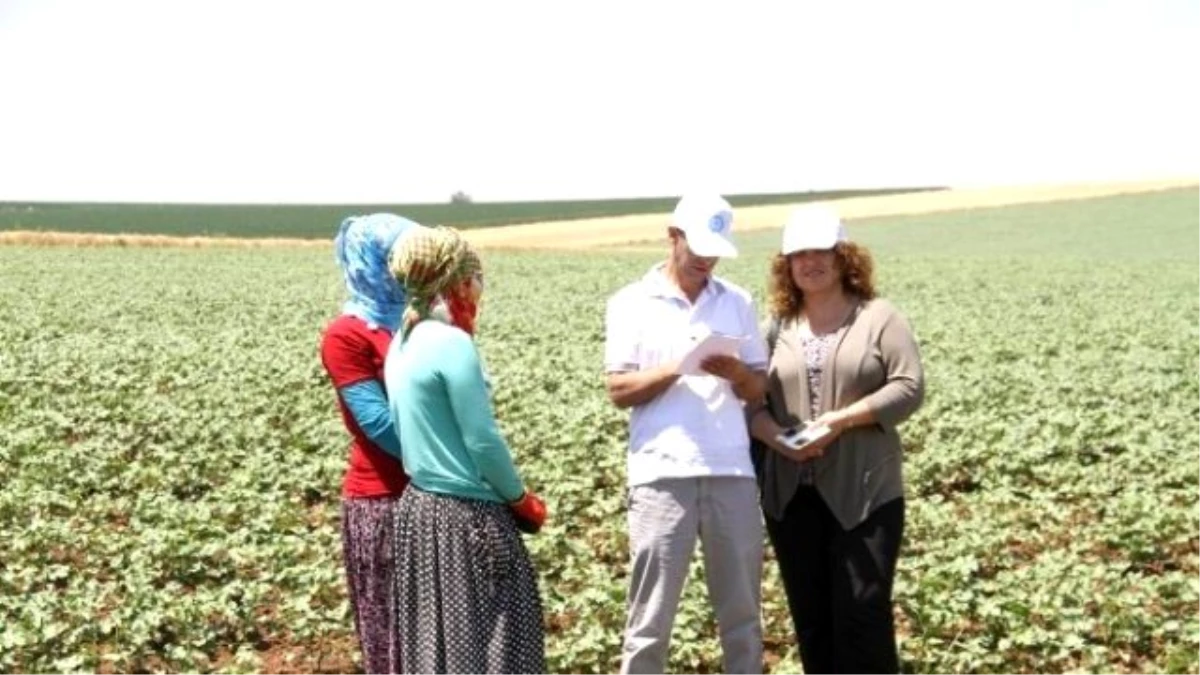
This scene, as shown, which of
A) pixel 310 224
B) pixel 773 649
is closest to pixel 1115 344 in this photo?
pixel 773 649

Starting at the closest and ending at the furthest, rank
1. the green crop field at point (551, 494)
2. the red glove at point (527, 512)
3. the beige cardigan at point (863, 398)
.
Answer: the red glove at point (527, 512), the beige cardigan at point (863, 398), the green crop field at point (551, 494)

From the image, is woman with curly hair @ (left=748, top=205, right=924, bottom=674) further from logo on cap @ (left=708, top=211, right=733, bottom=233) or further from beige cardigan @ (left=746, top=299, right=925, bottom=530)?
logo on cap @ (left=708, top=211, right=733, bottom=233)

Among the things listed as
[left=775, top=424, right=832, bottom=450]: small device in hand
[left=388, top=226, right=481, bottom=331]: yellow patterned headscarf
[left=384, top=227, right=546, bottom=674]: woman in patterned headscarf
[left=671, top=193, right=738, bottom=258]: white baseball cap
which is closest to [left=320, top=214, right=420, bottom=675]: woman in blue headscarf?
[left=384, top=227, right=546, bottom=674]: woman in patterned headscarf

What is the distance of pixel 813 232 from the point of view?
18.4ft

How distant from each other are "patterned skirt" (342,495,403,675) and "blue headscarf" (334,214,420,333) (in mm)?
627

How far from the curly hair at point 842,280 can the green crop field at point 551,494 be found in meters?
1.86

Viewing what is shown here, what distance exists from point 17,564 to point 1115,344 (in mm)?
16470

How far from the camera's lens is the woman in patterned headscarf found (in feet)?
15.7

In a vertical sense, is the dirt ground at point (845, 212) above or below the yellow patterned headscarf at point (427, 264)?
below

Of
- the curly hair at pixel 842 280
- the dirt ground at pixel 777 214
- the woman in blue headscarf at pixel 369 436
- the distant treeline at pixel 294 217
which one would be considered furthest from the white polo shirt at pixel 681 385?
the distant treeline at pixel 294 217

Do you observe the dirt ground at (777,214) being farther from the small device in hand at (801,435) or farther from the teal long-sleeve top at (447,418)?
the teal long-sleeve top at (447,418)

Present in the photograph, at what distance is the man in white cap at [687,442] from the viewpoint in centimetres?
549

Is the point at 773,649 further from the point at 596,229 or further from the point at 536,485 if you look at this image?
the point at 596,229

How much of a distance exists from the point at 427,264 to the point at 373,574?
113 centimetres
